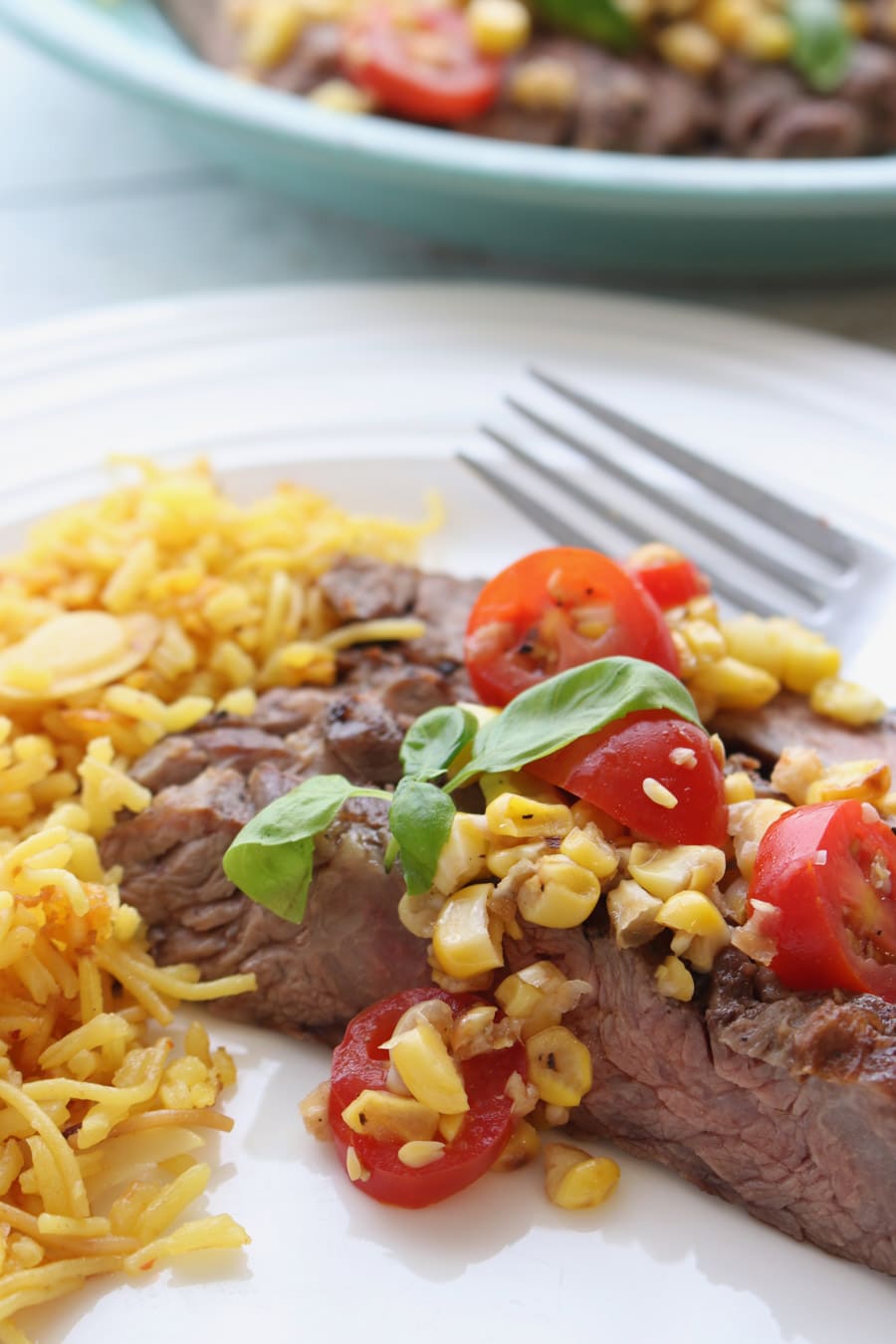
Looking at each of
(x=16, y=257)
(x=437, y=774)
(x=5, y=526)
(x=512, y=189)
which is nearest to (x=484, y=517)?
(x=512, y=189)

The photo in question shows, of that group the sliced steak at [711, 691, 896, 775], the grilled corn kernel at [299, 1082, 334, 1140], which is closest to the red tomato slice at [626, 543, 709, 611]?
the sliced steak at [711, 691, 896, 775]

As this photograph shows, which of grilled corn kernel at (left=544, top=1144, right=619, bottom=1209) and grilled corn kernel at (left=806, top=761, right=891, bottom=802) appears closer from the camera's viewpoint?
grilled corn kernel at (left=544, top=1144, right=619, bottom=1209)

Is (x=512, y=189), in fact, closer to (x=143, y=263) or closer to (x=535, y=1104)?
(x=143, y=263)

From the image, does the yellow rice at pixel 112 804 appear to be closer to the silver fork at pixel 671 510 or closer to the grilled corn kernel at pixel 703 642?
the silver fork at pixel 671 510

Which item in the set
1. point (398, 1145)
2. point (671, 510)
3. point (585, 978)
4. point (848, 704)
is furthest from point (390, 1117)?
point (671, 510)

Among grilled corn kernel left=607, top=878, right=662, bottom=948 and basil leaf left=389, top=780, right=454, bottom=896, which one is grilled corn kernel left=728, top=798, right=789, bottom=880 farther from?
basil leaf left=389, top=780, right=454, bottom=896

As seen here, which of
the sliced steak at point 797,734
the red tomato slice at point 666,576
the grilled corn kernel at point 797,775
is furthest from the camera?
the red tomato slice at point 666,576

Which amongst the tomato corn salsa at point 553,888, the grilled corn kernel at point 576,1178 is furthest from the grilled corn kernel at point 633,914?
the grilled corn kernel at point 576,1178
